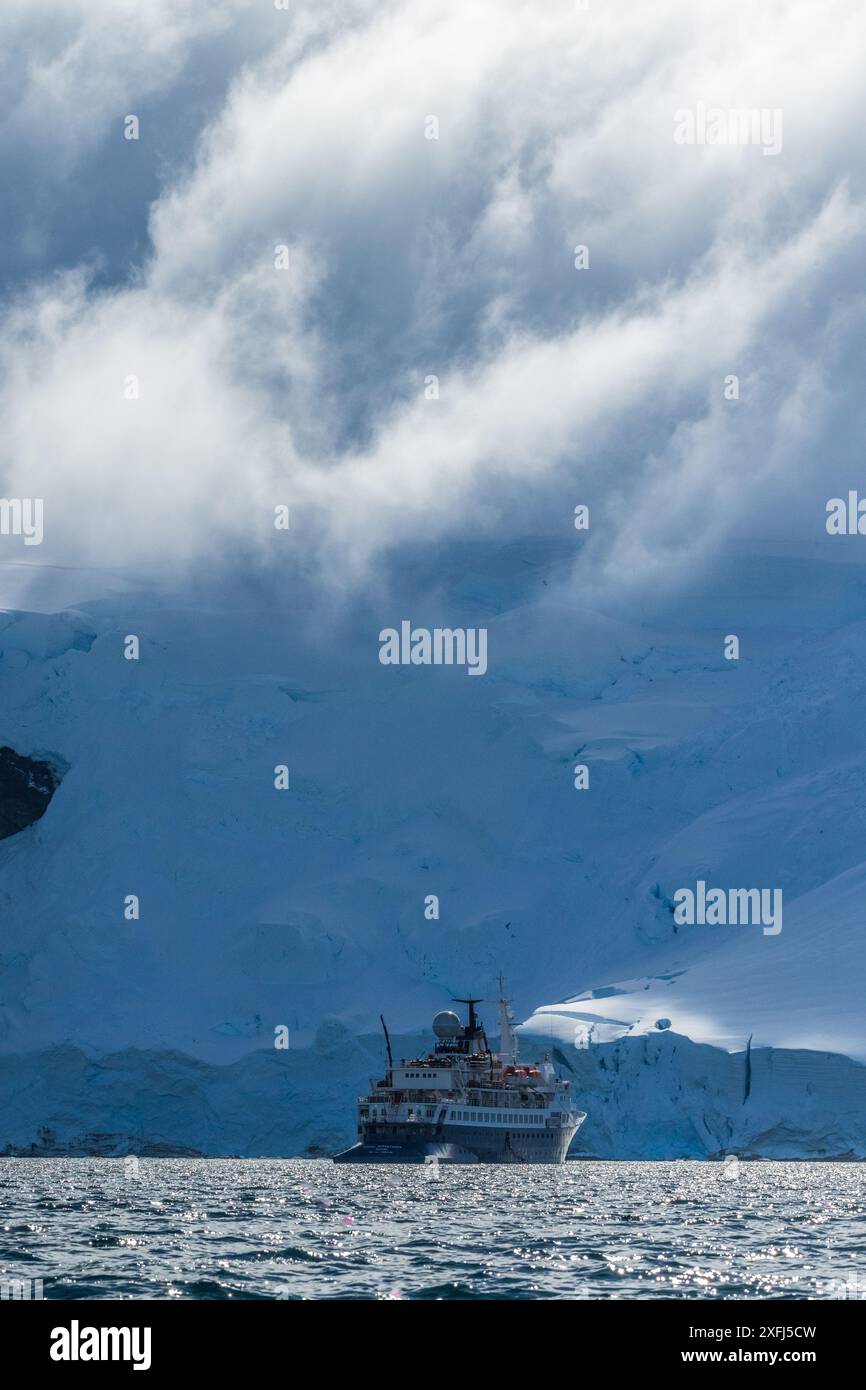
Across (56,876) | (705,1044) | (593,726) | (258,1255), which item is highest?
(593,726)

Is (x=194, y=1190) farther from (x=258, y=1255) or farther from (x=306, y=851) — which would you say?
(x=306, y=851)

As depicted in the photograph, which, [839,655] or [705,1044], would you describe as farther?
[839,655]

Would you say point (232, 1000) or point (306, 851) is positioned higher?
point (306, 851)

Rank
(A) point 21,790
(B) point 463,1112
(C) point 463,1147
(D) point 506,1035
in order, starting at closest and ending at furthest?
(C) point 463,1147
(B) point 463,1112
(D) point 506,1035
(A) point 21,790

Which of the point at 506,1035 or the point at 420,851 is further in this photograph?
the point at 420,851

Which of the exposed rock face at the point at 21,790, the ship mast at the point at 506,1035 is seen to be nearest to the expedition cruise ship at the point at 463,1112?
the ship mast at the point at 506,1035

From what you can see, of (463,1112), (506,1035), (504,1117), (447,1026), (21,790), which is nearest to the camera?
(463,1112)

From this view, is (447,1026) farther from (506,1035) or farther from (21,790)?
(21,790)

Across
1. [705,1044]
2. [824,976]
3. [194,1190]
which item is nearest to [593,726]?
[824,976]

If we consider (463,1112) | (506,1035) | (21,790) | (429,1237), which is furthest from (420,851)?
(429,1237)
